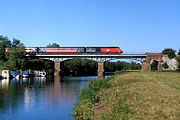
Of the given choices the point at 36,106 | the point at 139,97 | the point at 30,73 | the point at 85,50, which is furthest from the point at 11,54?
the point at 139,97

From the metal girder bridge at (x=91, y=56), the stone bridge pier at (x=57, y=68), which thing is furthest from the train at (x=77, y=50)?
the stone bridge pier at (x=57, y=68)

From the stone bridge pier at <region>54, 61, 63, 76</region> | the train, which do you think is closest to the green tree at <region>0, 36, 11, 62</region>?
the train

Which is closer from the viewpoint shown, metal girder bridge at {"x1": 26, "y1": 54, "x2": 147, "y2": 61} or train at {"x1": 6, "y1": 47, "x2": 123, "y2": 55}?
metal girder bridge at {"x1": 26, "y1": 54, "x2": 147, "y2": 61}

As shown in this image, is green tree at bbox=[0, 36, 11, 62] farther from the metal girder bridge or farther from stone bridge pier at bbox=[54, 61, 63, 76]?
stone bridge pier at bbox=[54, 61, 63, 76]

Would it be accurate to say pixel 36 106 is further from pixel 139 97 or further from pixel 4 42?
pixel 4 42

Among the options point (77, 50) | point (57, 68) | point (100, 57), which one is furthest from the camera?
point (77, 50)

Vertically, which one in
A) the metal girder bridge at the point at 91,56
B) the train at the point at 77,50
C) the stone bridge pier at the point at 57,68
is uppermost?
the train at the point at 77,50

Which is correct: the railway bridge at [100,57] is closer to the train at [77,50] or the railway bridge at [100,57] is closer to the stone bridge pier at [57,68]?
the stone bridge pier at [57,68]

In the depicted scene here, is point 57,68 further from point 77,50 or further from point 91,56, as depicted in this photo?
point 77,50

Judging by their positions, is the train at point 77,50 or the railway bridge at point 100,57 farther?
the train at point 77,50

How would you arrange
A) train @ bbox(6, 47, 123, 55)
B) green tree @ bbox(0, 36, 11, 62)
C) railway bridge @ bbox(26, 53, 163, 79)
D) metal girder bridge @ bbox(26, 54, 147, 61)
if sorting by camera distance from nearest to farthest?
1. green tree @ bbox(0, 36, 11, 62)
2. railway bridge @ bbox(26, 53, 163, 79)
3. metal girder bridge @ bbox(26, 54, 147, 61)
4. train @ bbox(6, 47, 123, 55)

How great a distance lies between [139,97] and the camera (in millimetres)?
29641

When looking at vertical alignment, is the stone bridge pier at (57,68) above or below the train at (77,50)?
below

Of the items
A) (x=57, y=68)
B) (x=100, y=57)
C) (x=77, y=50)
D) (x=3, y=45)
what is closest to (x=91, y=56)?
(x=100, y=57)
